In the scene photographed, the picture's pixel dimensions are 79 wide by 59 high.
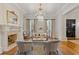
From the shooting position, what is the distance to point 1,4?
2.19 meters

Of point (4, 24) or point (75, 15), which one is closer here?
point (4, 24)

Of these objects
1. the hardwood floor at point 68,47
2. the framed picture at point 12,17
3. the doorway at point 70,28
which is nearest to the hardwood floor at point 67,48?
the hardwood floor at point 68,47

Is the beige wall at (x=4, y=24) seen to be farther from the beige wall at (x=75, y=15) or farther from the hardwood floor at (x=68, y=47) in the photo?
the beige wall at (x=75, y=15)

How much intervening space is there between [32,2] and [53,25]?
A: 799 mm

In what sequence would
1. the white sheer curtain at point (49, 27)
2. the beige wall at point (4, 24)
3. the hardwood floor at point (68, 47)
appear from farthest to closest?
1. the white sheer curtain at point (49, 27)
2. the hardwood floor at point (68, 47)
3. the beige wall at point (4, 24)

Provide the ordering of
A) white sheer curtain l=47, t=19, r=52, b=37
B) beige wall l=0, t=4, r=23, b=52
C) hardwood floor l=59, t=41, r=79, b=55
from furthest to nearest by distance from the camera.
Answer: white sheer curtain l=47, t=19, r=52, b=37, hardwood floor l=59, t=41, r=79, b=55, beige wall l=0, t=4, r=23, b=52

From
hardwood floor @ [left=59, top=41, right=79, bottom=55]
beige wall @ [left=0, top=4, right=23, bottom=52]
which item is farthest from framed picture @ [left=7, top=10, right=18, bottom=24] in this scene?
hardwood floor @ [left=59, top=41, right=79, bottom=55]

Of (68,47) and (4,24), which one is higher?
(4,24)

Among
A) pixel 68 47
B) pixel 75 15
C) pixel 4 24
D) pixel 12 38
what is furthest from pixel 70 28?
pixel 4 24

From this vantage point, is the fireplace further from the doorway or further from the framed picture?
the doorway

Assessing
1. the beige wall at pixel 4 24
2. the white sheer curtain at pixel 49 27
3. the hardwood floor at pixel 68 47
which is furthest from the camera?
the white sheer curtain at pixel 49 27

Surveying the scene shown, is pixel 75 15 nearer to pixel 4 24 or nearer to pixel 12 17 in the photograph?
pixel 12 17

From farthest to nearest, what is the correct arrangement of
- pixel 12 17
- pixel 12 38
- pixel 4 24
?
pixel 12 17
pixel 12 38
pixel 4 24

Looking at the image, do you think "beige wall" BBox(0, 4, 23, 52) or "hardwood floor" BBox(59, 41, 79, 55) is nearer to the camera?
"beige wall" BBox(0, 4, 23, 52)
